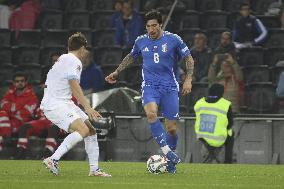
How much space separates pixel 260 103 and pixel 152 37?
6.43m

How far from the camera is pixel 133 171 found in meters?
14.9

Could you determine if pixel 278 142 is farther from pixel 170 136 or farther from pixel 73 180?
pixel 73 180

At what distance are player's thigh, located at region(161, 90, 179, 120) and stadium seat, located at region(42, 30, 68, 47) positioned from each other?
959cm

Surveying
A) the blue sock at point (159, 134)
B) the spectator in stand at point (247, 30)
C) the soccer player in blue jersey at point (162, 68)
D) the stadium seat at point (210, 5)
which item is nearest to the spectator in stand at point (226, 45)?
the spectator in stand at point (247, 30)

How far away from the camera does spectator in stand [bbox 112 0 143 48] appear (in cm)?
2217

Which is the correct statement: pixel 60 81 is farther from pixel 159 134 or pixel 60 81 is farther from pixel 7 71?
pixel 7 71

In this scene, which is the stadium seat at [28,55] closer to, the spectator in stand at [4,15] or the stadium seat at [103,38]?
the spectator in stand at [4,15]

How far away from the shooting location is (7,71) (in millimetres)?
22984

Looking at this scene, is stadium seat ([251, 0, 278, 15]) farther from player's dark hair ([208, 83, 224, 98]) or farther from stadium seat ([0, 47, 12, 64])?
stadium seat ([0, 47, 12, 64])

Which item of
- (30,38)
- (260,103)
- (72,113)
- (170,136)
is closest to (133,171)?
(170,136)

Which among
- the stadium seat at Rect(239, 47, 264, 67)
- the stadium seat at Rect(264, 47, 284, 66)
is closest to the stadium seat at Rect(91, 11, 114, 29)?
the stadium seat at Rect(239, 47, 264, 67)

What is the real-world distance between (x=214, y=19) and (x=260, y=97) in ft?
10.2

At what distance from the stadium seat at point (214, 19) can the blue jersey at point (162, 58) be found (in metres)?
8.35

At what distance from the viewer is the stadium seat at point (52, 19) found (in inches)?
→ 951
